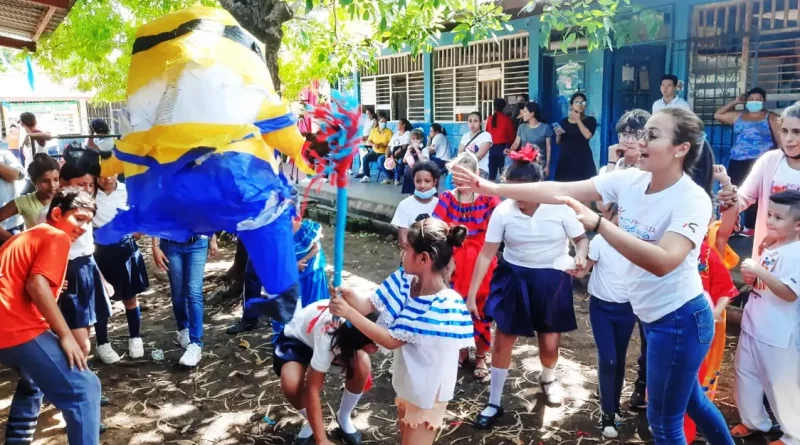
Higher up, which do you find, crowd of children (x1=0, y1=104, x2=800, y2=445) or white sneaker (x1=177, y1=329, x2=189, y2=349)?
crowd of children (x1=0, y1=104, x2=800, y2=445)

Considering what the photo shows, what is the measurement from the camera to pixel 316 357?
2.61 m

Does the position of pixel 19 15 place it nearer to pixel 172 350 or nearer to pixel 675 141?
pixel 172 350

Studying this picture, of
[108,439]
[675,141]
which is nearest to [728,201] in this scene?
[675,141]

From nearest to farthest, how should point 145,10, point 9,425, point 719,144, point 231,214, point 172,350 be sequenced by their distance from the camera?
point 231,214 → point 9,425 → point 172,350 → point 719,144 → point 145,10

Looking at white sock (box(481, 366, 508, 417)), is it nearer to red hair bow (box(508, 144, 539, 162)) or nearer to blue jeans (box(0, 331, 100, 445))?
red hair bow (box(508, 144, 539, 162))

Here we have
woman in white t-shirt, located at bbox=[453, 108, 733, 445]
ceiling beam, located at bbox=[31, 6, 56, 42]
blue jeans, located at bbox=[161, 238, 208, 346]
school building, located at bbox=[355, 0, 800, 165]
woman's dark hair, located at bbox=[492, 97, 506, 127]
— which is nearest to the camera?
woman in white t-shirt, located at bbox=[453, 108, 733, 445]

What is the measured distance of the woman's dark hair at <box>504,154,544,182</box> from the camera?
3.28 metres

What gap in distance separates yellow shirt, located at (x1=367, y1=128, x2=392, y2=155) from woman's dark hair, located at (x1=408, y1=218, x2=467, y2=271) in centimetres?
988

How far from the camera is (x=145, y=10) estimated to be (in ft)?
24.9

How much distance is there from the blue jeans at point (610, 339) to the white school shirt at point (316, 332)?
1.33 metres

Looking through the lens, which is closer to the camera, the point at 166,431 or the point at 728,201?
the point at 728,201

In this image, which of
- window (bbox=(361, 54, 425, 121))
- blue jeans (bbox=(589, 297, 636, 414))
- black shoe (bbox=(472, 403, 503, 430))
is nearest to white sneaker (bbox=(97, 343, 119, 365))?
black shoe (bbox=(472, 403, 503, 430))

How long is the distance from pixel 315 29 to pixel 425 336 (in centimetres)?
654

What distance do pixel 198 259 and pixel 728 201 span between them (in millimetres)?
3103
